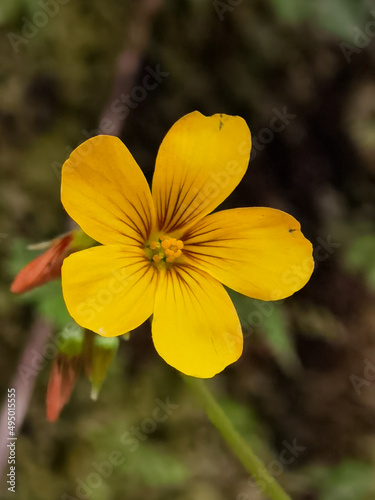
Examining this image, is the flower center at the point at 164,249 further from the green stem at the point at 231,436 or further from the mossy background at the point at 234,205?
the mossy background at the point at 234,205

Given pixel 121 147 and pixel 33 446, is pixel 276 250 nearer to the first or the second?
pixel 121 147

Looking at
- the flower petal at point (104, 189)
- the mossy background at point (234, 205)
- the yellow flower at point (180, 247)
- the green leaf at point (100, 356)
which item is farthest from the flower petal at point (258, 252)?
the mossy background at point (234, 205)

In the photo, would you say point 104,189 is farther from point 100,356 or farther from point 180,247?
point 100,356

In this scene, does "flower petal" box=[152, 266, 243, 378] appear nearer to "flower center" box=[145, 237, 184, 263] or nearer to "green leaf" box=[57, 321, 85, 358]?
"flower center" box=[145, 237, 184, 263]

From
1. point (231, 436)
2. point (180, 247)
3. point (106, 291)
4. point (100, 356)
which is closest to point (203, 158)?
point (180, 247)

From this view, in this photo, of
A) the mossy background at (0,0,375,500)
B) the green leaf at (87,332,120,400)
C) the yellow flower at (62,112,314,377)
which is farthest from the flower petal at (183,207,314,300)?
the mossy background at (0,0,375,500)
